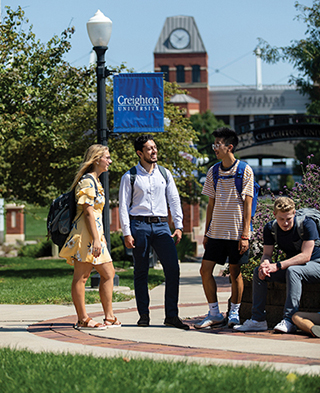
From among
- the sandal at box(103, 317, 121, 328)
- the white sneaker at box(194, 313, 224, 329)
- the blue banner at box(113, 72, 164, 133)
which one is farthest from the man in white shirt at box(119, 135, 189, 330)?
the blue banner at box(113, 72, 164, 133)

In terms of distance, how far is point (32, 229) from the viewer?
4338 centimetres

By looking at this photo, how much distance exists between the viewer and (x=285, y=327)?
5543 mm

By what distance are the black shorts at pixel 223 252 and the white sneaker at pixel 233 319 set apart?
52cm

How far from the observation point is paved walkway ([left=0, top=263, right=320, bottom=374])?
14.9 feet

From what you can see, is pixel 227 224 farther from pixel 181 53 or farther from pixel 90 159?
pixel 181 53

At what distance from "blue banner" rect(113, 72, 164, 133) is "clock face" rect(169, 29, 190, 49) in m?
79.2

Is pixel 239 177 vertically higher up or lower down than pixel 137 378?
higher up

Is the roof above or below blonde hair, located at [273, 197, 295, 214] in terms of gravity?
above

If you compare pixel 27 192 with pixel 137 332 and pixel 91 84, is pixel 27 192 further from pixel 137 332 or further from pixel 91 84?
pixel 137 332

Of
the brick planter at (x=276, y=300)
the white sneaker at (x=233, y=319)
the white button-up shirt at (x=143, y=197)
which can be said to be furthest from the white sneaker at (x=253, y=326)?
the white button-up shirt at (x=143, y=197)

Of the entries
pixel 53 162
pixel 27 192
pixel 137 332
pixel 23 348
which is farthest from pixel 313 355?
pixel 27 192

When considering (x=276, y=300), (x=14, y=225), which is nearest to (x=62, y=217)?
(x=276, y=300)

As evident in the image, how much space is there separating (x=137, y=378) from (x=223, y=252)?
8.31 ft

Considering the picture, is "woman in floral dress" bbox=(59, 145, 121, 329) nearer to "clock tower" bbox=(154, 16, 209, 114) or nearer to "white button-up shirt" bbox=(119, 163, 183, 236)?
"white button-up shirt" bbox=(119, 163, 183, 236)
